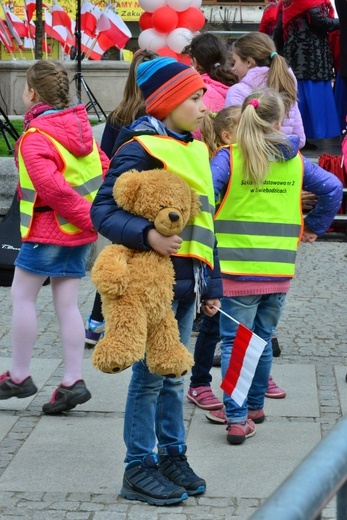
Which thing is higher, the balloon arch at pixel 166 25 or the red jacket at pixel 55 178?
the red jacket at pixel 55 178

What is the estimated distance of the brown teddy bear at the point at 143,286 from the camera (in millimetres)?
3566

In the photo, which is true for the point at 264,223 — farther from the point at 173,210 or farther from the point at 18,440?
the point at 18,440

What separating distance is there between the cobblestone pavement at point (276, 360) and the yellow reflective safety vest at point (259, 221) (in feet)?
2.77

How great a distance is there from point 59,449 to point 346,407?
4.88ft

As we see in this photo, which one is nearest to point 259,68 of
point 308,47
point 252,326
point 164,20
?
point 252,326

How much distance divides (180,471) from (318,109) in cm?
751

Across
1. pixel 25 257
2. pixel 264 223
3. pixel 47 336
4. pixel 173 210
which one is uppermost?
pixel 173 210

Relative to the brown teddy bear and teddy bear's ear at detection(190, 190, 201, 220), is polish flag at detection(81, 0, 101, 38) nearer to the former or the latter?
teddy bear's ear at detection(190, 190, 201, 220)

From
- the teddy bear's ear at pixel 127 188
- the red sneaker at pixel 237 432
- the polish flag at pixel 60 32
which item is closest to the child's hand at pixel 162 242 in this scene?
the teddy bear's ear at pixel 127 188

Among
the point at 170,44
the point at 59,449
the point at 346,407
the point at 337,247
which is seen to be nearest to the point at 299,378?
the point at 346,407

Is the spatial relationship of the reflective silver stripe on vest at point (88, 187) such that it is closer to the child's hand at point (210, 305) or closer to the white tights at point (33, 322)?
Answer: the white tights at point (33, 322)

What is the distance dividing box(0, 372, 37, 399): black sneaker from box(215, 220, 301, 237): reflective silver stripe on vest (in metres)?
1.23

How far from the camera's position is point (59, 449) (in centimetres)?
447

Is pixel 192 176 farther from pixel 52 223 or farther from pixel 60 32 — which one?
pixel 60 32
